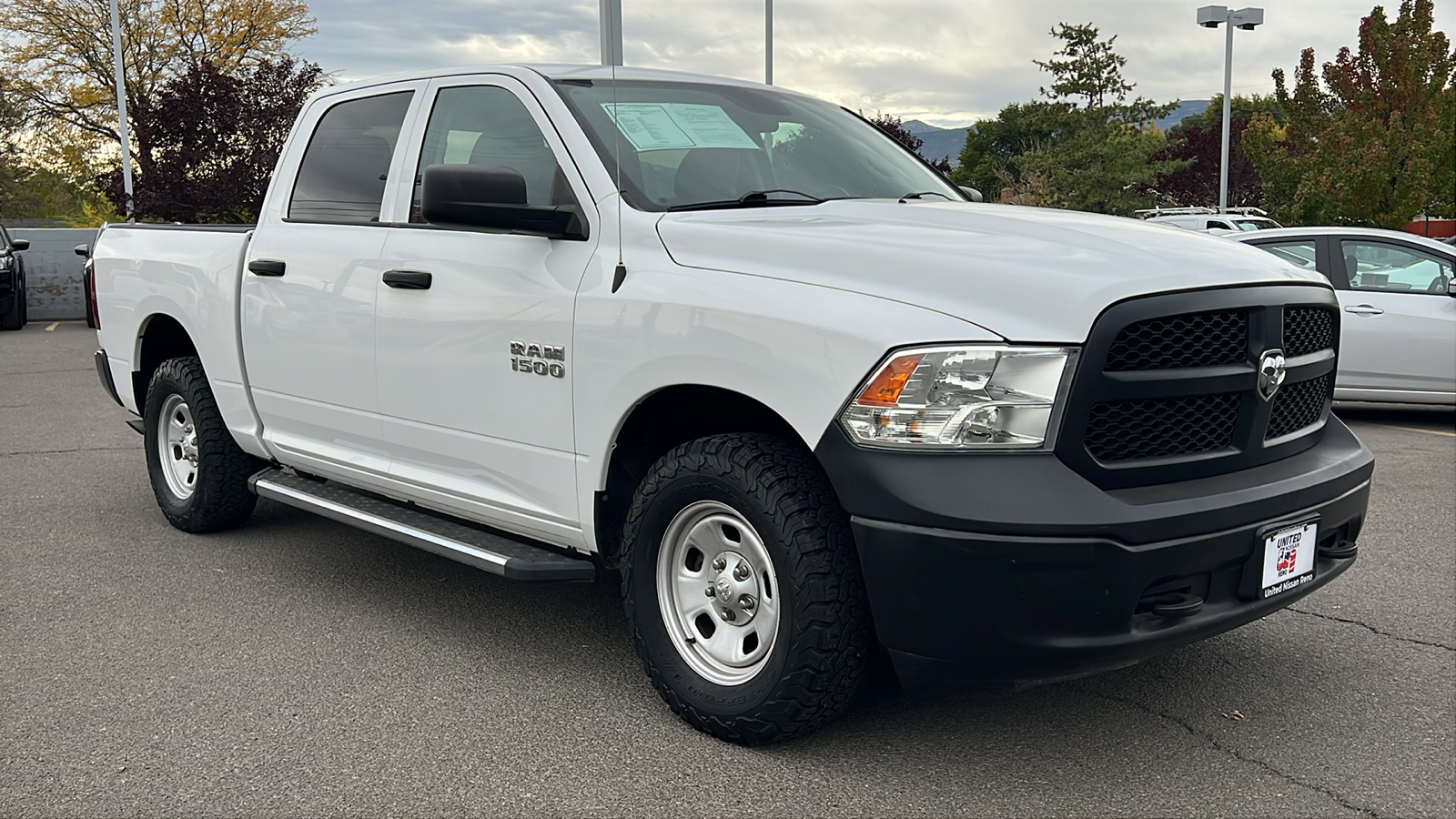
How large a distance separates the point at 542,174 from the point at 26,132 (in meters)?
43.3

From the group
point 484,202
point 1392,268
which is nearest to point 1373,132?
point 1392,268

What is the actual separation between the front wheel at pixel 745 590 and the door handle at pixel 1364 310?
24.5ft

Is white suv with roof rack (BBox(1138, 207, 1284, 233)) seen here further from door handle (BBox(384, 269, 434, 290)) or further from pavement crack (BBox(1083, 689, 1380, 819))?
door handle (BBox(384, 269, 434, 290))

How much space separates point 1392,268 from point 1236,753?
23.7 feet

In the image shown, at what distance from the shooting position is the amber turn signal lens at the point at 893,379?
308 cm

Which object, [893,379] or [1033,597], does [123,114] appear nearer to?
[893,379]

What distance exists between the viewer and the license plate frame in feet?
10.9

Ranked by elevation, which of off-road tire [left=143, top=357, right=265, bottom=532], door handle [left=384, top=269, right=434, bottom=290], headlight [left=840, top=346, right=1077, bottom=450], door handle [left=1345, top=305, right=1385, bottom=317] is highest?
door handle [left=384, top=269, right=434, bottom=290]

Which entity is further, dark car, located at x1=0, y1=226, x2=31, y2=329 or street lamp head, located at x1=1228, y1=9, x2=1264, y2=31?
street lamp head, located at x1=1228, y1=9, x2=1264, y2=31

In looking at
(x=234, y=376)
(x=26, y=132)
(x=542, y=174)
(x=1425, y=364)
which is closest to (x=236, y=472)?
(x=234, y=376)

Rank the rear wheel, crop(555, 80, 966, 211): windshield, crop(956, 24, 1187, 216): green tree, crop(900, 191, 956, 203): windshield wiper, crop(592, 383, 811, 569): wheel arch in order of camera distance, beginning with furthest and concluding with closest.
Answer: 1. crop(956, 24, 1187, 216): green tree
2. the rear wheel
3. crop(900, 191, 956, 203): windshield wiper
4. crop(555, 80, 966, 211): windshield
5. crop(592, 383, 811, 569): wheel arch

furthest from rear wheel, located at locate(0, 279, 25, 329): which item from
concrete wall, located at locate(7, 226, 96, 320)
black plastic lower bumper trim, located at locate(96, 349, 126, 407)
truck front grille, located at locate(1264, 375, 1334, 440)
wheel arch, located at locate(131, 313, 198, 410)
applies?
truck front grille, located at locate(1264, 375, 1334, 440)

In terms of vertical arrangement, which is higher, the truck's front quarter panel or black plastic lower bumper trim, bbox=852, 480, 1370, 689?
the truck's front quarter panel

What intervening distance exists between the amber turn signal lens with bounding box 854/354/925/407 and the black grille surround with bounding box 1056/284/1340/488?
377mm
